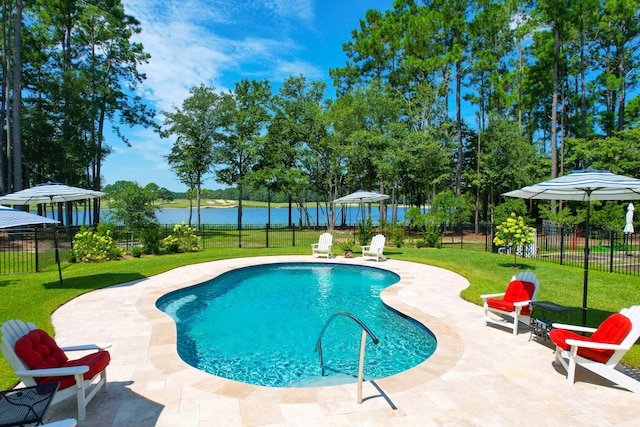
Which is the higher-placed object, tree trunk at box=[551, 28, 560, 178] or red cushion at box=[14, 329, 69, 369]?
tree trunk at box=[551, 28, 560, 178]

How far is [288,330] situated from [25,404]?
4810 mm

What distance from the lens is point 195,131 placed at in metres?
29.4

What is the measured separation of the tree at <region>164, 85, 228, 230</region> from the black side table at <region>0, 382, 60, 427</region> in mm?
27340

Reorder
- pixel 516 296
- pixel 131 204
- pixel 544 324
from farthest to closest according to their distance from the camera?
1. pixel 131 204
2. pixel 516 296
3. pixel 544 324

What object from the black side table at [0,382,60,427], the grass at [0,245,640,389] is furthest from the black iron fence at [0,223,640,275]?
the black side table at [0,382,60,427]

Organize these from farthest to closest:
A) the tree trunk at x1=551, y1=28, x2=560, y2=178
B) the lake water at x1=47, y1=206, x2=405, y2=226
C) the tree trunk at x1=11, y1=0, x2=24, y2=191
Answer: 1. the lake water at x1=47, y1=206, x2=405, y2=226
2. the tree trunk at x1=551, y1=28, x2=560, y2=178
3. the tree trunk at x1=11, y1=0, x2=24, y2=191

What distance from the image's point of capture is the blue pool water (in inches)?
216

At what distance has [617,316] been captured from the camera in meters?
4.48

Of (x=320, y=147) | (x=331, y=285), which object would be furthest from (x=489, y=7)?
(x=331, y=285)

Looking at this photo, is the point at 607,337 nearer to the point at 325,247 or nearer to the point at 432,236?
the point at 325,247

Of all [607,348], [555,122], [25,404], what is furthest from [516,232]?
[555,122]

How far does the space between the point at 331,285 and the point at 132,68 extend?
26.8 metres

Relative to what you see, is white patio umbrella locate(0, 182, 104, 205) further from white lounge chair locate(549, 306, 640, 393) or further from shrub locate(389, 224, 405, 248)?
shrub locate(389, 224, 405, 248)

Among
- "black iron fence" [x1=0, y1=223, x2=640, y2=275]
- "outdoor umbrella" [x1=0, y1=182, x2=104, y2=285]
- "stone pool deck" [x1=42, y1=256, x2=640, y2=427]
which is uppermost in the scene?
"outdoor umbrella" [x1=0, y1=182, x2=104, y2=285]
